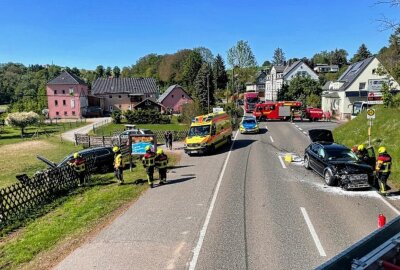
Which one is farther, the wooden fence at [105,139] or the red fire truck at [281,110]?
the red fire truck at [281,110]

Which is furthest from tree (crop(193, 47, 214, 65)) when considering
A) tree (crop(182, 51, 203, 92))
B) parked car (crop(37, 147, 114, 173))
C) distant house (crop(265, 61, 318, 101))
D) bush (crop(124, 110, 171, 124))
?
parked car (crop(37, 147, 114, 173))

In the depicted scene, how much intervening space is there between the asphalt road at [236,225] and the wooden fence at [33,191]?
15.0 ft

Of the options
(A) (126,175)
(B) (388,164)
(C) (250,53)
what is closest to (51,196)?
(A) (126,175)

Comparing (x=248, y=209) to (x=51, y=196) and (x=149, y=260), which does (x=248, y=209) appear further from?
(x=51, y=196)

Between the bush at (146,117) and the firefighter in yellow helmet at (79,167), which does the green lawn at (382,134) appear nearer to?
the firefighter in yellow helmet at (79,167)

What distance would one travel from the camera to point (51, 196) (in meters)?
16.5

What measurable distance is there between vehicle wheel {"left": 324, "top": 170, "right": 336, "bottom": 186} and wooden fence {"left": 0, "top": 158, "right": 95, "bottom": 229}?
1229 centimetres

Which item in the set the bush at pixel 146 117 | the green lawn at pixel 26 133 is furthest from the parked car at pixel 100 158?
the bush at pixel 146 117

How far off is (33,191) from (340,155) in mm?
13754

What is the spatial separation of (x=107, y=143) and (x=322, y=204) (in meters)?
26.6

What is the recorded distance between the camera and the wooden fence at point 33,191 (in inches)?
541

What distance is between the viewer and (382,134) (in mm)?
23078

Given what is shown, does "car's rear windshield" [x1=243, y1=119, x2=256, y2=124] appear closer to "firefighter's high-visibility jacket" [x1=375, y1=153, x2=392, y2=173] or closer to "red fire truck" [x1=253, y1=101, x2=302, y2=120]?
"red fire truck" [x1=253, y1=101, x2=302, y2=120]

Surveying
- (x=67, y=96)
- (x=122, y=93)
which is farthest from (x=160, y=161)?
(x=67, y=96)
